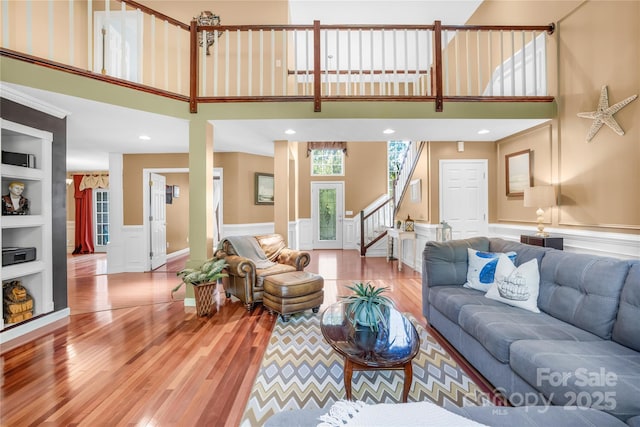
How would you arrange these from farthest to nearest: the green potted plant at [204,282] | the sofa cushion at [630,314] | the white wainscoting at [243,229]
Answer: the white wainscoting at [243,229]
the green potted plant at [204,282]
the sofa cushion at [630,314]

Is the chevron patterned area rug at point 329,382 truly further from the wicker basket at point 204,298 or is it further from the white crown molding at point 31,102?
the white crown molding at point 31,102

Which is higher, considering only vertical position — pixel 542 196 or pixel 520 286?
pixel 542 196

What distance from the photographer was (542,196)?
3.22m

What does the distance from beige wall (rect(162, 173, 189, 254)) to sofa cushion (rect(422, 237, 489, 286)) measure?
634cm

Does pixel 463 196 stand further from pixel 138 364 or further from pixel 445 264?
pixel 138 364

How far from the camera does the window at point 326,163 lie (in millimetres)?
8594

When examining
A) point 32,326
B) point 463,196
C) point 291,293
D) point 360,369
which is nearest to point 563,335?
point 360,369

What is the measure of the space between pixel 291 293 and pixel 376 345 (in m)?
1.50

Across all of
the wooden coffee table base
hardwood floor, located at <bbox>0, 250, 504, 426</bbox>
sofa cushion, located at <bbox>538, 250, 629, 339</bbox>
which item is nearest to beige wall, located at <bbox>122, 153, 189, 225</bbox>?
hardwood floor, located at <bbox>0, 250, 504, 426</bbox>

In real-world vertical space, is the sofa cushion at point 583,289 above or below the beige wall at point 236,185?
below

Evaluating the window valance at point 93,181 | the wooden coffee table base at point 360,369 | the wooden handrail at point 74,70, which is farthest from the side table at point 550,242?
the window valance at point 93,181

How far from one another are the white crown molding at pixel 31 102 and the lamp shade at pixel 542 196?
5.43m

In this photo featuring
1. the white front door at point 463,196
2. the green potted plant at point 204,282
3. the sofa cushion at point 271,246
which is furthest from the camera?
the white front door at point 463,196

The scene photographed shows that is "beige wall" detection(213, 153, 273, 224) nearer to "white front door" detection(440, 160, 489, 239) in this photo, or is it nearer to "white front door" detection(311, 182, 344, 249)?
"white front door" detection(311, 182, 344, 249)
